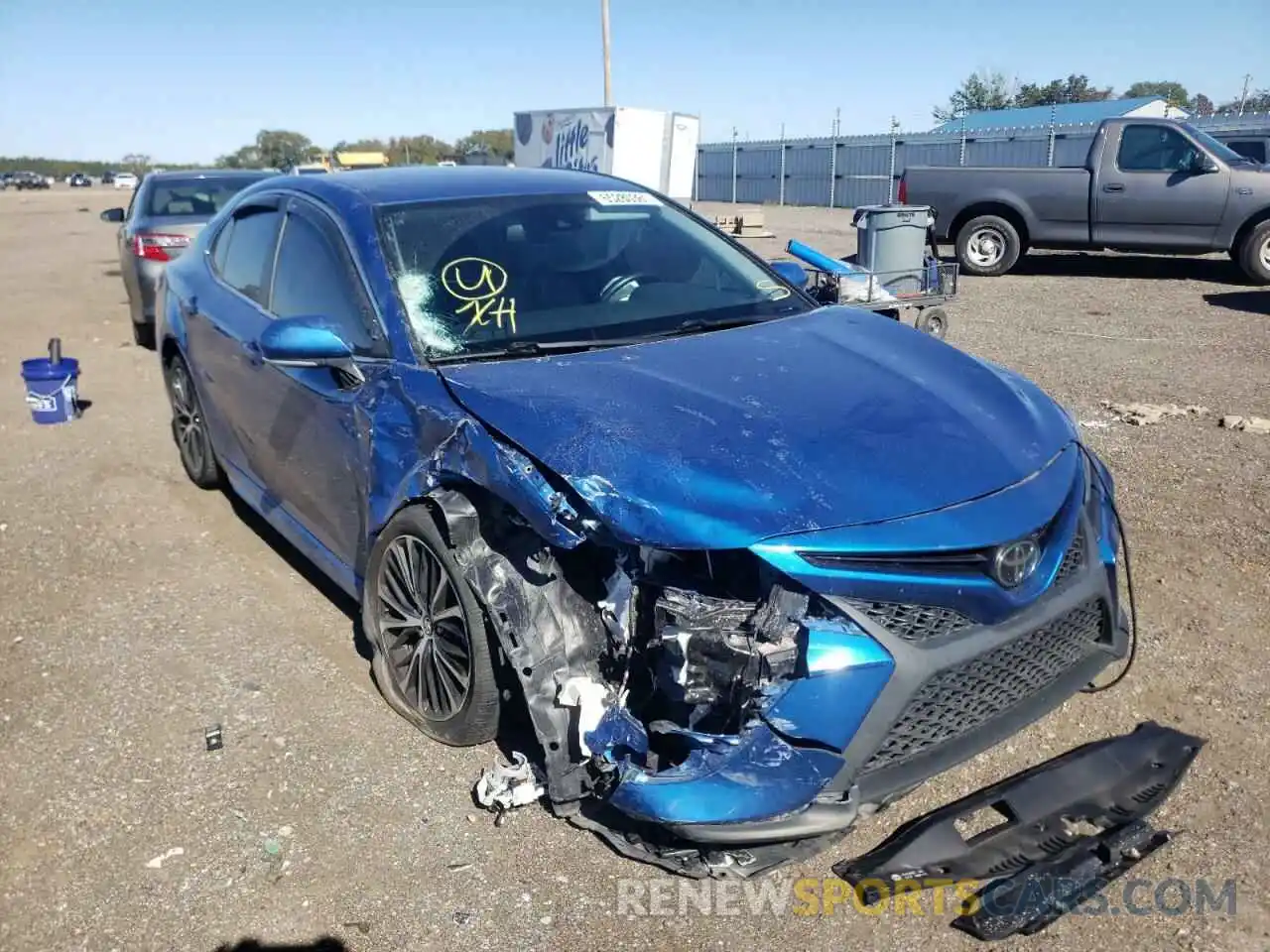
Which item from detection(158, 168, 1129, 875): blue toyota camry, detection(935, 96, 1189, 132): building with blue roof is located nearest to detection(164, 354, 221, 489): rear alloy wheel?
detection(158, 168, 1129, 875): blue toyota camry

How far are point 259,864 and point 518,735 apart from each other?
0.85 m

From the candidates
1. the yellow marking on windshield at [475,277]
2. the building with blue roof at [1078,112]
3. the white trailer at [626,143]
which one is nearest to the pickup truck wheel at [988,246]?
the white trailer at [626,143]

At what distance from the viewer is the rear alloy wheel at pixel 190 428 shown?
5.53 metres

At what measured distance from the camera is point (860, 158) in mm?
28094

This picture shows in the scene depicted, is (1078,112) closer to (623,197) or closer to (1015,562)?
(623,197)

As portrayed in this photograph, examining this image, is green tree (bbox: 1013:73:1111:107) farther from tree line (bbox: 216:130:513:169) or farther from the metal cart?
the metal cart

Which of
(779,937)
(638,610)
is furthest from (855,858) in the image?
(638,610)

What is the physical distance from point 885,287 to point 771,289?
15.0ft

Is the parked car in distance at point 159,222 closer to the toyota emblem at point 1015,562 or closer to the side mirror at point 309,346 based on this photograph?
the side mirror at point 309,346

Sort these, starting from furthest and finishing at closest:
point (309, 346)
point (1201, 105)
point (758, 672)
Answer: point (1201, 105)
point (309, 346)
point (758, 672)

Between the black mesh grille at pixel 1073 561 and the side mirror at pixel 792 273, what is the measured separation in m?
1.79

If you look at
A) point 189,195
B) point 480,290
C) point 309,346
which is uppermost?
point 189,195

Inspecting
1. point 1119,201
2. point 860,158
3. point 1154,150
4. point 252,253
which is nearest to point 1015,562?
point 252,253

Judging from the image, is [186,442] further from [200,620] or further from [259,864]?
[259,864]
